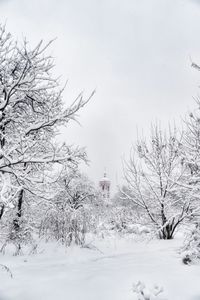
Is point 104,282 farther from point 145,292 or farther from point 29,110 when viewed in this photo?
point 29,110

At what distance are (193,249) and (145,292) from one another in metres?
2.07

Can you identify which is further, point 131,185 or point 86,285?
point 131,185

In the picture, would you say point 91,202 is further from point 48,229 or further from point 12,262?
point 12,262

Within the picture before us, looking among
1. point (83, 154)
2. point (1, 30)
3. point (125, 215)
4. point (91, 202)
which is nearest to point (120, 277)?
point (83, 154)

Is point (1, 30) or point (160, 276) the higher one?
point (1, 30)

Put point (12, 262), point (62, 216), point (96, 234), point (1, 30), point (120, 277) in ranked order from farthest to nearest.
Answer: point (96, 234) < point (62, 216) < point (12, 262) < point (1, 30) < point (120, 277)

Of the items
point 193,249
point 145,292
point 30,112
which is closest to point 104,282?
point 145,292

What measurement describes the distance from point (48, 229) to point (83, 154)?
29.4 ft

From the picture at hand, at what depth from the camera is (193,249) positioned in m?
5.71

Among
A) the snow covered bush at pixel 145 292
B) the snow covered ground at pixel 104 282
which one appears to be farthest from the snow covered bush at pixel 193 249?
the snow covered bush at pixel 145 292

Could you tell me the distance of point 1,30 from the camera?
5672mm

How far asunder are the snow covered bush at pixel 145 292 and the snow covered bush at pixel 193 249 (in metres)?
1.75

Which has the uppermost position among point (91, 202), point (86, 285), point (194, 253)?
point (91, 202)

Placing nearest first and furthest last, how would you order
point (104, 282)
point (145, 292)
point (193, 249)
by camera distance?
point (145, 292)
point (104, 282)
point (193, 249)
